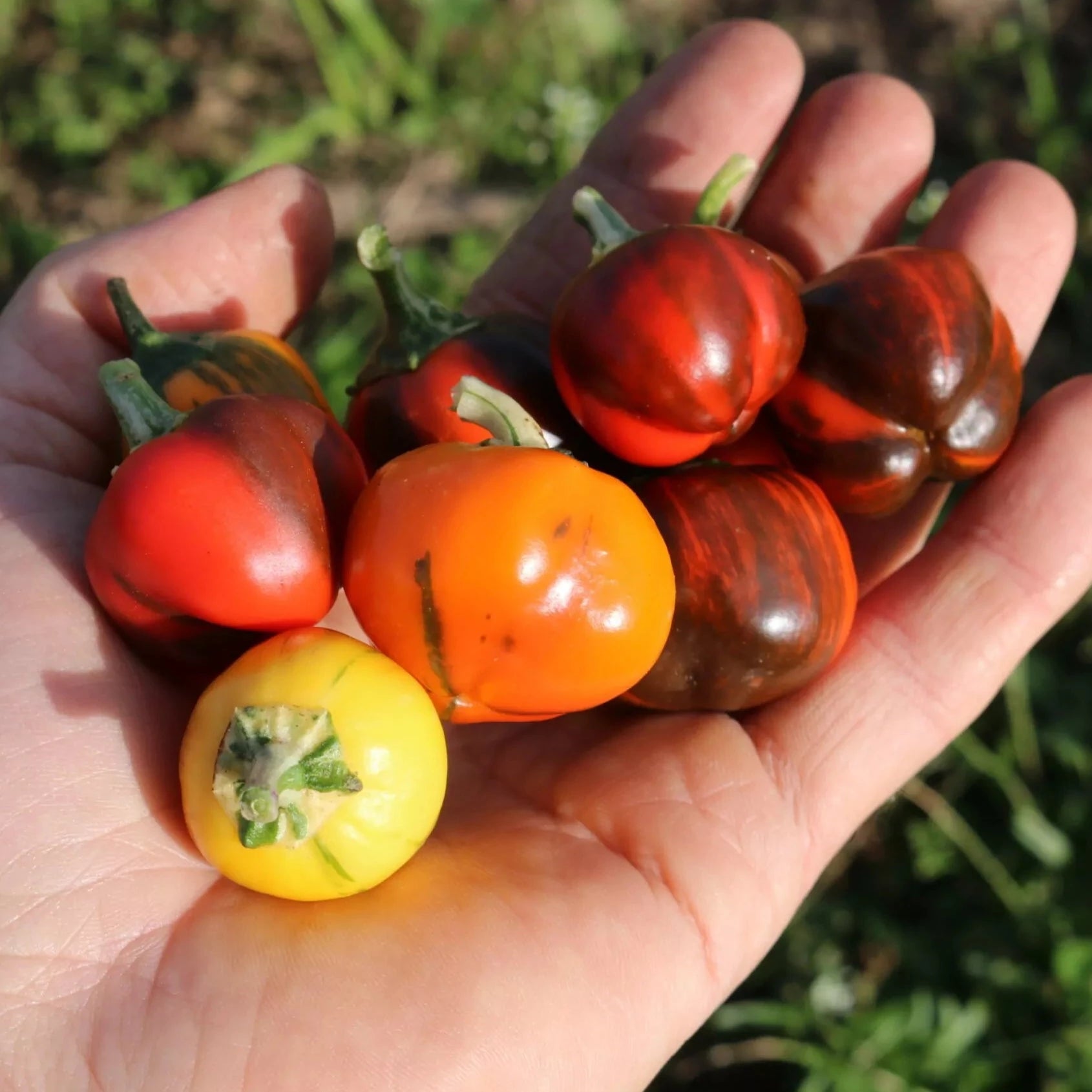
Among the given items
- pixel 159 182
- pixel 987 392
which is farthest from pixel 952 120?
pixel 159 182

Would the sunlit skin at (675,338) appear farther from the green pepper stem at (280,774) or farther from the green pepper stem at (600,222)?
the green pepper stem at (280,774)

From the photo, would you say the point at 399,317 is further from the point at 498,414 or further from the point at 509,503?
the point at 509,503

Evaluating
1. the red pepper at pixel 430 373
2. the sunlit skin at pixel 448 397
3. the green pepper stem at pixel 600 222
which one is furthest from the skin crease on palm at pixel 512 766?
the green pepper stem at pixel 600 222

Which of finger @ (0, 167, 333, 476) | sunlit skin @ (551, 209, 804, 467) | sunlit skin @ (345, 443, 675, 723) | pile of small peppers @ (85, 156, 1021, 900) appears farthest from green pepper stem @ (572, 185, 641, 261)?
finger @ (0, 167, 333, 476)

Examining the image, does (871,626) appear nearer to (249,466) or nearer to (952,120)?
(249,466)

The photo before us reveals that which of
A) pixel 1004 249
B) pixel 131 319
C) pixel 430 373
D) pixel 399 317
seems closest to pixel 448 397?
pixel 430 373
